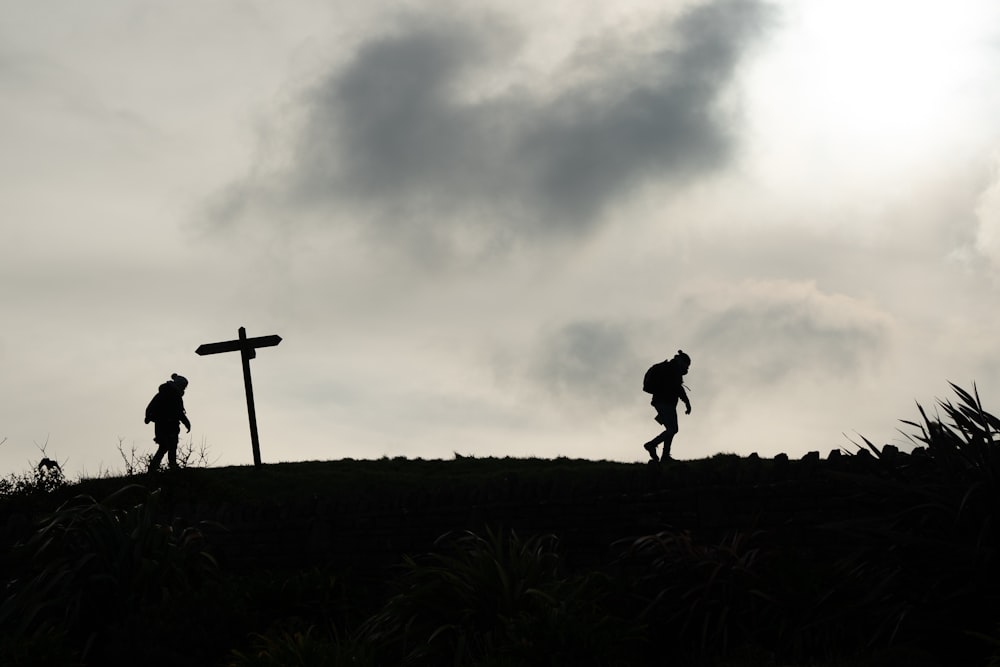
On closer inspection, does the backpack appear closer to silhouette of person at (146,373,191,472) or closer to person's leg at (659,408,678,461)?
person's leg at (659,408,678,461)

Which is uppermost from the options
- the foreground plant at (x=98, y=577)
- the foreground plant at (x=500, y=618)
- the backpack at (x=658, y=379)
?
the backpack at (x=658, y=379)

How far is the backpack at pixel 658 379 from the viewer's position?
1778 centimetres

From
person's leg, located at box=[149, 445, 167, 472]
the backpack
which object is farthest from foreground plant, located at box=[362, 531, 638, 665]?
person's leg, located at box=[149, 445, 167, 472]

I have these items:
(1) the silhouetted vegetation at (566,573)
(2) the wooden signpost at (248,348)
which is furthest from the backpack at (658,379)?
(2) the wooden signpost at (248,348)

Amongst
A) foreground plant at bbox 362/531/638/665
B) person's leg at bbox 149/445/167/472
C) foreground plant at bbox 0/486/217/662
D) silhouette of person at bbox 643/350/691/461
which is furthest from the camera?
person's leg at bbox 149/445/167/472

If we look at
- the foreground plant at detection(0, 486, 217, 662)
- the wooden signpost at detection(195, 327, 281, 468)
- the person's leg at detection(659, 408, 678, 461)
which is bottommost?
the foreground plant at detection(0, 486, 217, 662)

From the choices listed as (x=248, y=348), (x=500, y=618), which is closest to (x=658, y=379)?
(x=248, y=348)

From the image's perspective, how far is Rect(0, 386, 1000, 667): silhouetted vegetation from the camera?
26.7 ft

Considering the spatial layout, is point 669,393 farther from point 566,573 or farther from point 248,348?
point 248,348

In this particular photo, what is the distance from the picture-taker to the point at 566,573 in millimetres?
10664

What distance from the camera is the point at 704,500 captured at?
35.3ft

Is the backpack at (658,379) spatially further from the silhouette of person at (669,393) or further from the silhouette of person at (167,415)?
the silhouette of person at (167,415)

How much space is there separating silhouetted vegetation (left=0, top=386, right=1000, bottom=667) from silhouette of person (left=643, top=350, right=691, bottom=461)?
259 inches

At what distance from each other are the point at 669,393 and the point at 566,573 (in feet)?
24.8
